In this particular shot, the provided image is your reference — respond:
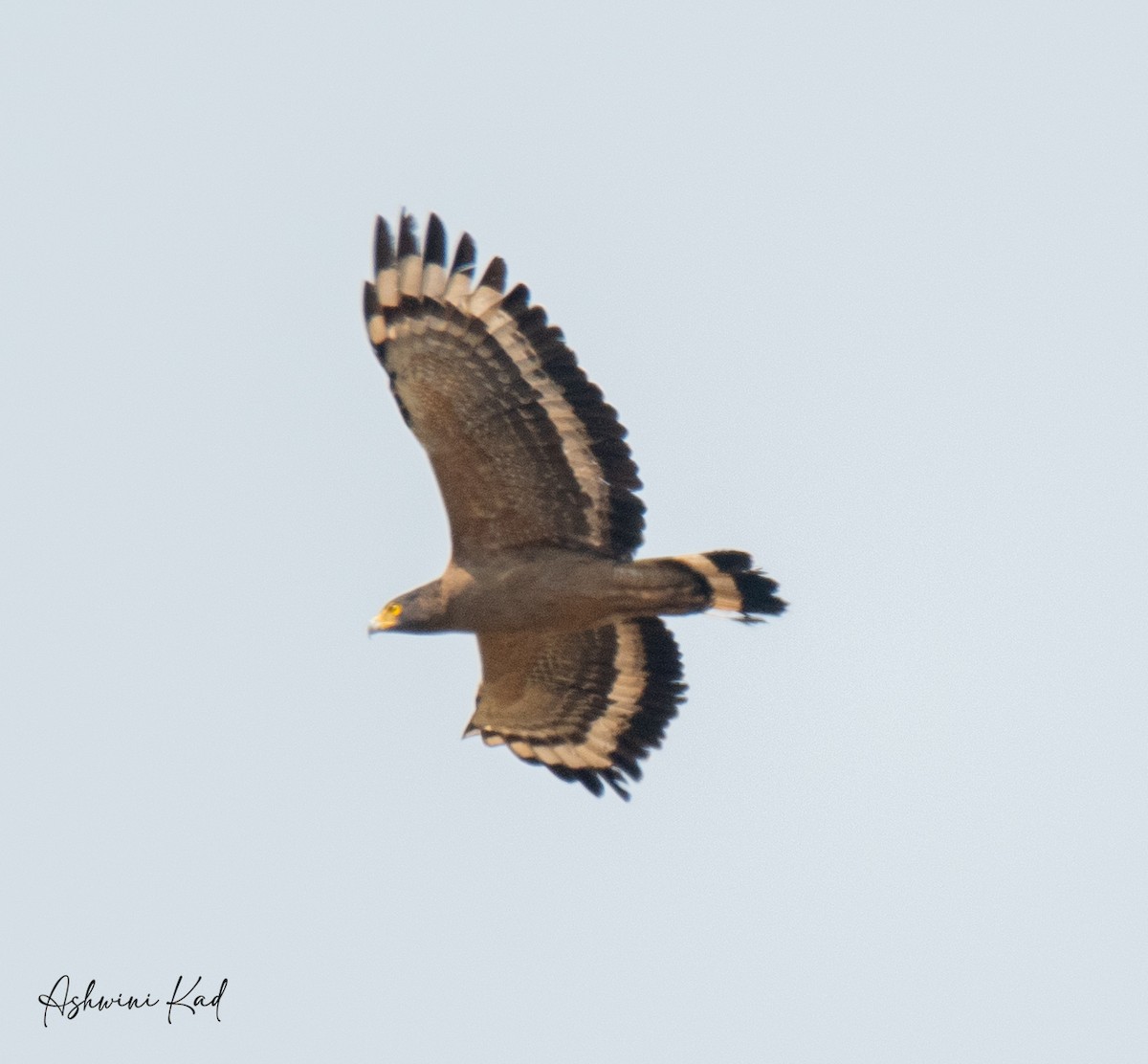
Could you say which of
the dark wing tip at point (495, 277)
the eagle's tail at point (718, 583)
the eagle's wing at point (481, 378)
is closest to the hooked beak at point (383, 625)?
the eagle's wing at point (481, 378)

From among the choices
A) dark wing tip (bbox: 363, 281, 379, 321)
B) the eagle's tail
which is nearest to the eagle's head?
the eagle's tail

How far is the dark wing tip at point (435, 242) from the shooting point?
13500mm

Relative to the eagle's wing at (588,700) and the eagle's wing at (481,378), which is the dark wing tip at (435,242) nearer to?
the eagle's wing at (481,378)

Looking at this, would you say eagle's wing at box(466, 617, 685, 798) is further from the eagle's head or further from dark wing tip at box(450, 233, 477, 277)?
dark wing tip at box(450, 233, 477, 277)

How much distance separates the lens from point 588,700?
15.0m

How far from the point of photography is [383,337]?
13.5 metres

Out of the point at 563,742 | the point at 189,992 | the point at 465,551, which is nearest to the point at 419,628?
the point at 465,551

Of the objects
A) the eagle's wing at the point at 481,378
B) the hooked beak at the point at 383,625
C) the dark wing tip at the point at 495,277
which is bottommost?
the hooked beak at the point at 383,625

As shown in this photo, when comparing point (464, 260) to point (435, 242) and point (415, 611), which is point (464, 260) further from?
point (415, 611)

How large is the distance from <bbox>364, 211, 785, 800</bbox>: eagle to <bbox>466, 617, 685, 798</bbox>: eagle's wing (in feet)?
0.45

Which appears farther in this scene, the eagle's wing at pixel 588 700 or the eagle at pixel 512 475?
the eagle's wing at pixel 588 700

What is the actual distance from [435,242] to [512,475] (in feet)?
4.79

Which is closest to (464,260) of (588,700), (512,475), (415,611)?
(512,475)

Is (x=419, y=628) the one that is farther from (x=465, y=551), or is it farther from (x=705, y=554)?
(x=705, y=554)
